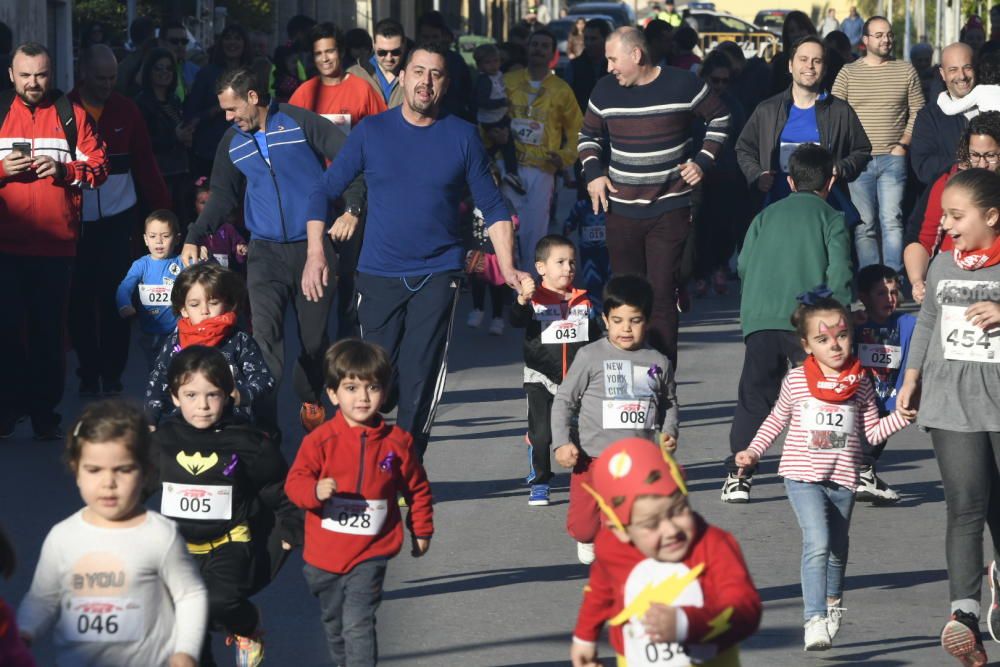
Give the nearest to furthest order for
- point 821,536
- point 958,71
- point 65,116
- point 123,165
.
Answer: point 821,536 → point 65,116 → point 123,165 → point 958,71

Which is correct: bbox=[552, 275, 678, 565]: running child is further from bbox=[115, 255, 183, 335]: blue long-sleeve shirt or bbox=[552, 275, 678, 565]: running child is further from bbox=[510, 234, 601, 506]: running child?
bbox=[115, 255, 183, 335]: blue long-sleeve shirt

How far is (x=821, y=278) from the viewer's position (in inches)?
357

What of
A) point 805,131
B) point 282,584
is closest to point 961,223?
point 282,584

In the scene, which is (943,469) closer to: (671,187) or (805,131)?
(671,187)

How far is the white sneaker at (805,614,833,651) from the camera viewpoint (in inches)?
266

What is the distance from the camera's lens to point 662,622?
4.45 meters

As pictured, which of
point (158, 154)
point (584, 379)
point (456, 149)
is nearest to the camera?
point (584, 379)

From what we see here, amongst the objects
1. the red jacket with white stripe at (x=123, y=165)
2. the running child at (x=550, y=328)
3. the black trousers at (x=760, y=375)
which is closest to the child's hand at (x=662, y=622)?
the running child at (x=550, y=328)

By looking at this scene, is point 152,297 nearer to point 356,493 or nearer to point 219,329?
point 219,329

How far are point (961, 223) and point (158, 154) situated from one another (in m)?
9.35

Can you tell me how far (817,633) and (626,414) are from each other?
124cm

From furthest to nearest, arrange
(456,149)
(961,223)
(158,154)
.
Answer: (158,154)
(456,149)
(961,223)

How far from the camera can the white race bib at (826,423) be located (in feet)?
23.0

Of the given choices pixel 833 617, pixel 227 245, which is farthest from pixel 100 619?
pixel 227 245
